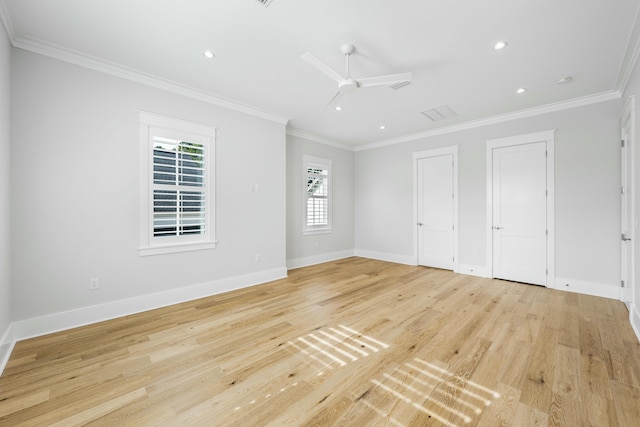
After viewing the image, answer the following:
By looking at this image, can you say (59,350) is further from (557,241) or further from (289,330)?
(557,241)

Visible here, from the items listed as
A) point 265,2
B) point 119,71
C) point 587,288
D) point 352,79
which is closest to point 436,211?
point 587,288

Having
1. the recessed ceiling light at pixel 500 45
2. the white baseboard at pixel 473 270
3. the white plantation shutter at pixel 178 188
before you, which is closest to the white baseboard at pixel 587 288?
the white baseboard at pixel 473 270

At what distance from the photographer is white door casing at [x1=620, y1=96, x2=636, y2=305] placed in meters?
2.96

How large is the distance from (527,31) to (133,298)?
16.4 feet

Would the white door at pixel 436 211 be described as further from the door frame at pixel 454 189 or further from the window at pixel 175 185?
the window at pixel 175 185

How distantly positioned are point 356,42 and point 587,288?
4.66 meters

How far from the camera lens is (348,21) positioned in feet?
7.54

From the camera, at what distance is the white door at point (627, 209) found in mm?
3049

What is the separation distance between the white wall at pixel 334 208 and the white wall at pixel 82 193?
1820 millimetres

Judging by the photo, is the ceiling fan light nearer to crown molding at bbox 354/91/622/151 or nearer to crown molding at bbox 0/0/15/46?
crown molding at bbox 354/91/622/151

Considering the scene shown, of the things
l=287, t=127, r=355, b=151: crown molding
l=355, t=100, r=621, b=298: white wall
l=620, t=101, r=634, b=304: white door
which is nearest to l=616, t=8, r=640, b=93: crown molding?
l=620, t=101, r=634, b=304: white door

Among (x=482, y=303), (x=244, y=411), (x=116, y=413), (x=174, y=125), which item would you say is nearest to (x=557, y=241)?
(x=482, y=303)

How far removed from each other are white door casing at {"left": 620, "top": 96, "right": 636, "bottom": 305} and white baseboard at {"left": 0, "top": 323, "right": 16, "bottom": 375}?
19.8ft

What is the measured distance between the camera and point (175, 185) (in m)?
3.45
